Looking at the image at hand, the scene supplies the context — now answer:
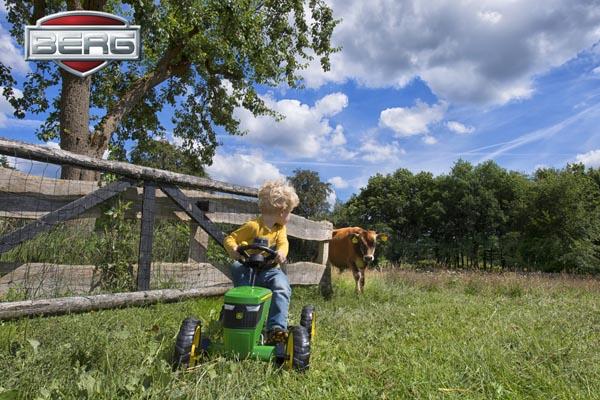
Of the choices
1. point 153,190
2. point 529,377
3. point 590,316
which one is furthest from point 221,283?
point 590,316

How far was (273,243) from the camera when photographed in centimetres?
413

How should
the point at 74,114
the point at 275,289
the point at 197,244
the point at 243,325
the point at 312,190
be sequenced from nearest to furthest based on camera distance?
the point at 243,325 < the point at 275,289 < the point at 197,244 < the point at 74,114 < the point at 312,190

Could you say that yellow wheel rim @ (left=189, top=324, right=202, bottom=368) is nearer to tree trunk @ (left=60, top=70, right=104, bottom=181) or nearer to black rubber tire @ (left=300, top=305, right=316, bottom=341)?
black rubber tire @ (left=300, top=305, right=316, bottom=341)

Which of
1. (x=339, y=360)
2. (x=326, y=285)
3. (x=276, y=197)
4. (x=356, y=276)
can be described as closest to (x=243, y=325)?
(x=339, y=360)

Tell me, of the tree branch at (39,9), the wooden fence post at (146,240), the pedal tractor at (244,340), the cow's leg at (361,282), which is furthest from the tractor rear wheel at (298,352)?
the tree branch at (39,9)

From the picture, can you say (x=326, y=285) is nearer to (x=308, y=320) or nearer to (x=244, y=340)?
(x=308, y=320)

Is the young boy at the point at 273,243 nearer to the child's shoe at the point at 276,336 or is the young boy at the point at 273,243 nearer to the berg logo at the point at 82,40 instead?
the child's shoe at the point at 276,336

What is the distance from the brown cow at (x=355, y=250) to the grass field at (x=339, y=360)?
119 inches

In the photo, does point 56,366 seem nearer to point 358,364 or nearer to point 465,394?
point 358,364

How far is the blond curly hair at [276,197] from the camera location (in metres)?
4.15

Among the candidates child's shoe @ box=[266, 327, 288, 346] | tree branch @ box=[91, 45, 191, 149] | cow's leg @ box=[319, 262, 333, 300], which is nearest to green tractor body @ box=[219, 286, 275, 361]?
child's shoe @ box=[266, 327, 288, 346]

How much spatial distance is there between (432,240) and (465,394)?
40.4 m

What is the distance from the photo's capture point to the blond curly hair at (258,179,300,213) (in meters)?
4.15

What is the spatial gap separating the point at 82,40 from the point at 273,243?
29.0ft
